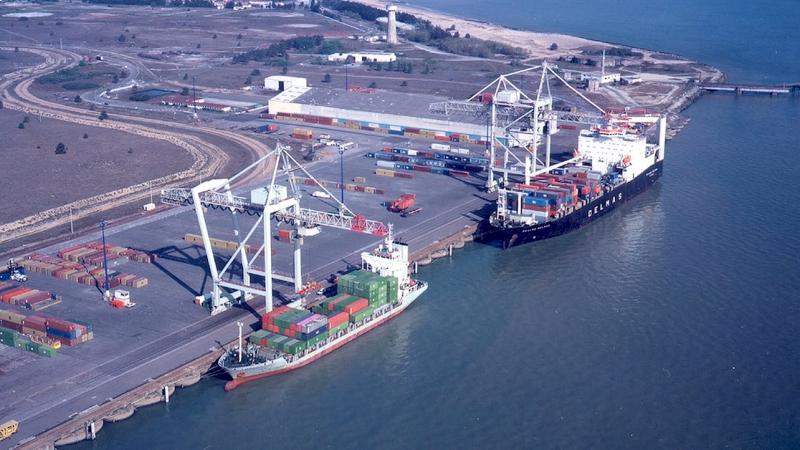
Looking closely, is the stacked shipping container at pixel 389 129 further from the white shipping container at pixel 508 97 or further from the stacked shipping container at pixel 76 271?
the stacked shipping container at pixel 76 271

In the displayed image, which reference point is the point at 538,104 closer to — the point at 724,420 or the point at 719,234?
the point at 719,234

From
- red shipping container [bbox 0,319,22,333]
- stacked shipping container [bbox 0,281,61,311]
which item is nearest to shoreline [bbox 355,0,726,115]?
stacked shipping container [bbox 0,281,61,311]

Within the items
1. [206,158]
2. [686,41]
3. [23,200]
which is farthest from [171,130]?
[686,41]

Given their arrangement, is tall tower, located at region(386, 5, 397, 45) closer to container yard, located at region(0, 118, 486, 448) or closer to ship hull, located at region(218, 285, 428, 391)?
container yard, located at region(0, 118, 486, 448)

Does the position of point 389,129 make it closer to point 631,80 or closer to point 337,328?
point 631,80

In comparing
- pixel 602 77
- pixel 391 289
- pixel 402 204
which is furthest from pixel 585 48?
pixel 391 289

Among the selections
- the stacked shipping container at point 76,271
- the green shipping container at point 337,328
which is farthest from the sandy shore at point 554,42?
the stacked shipping container at point 76,271
